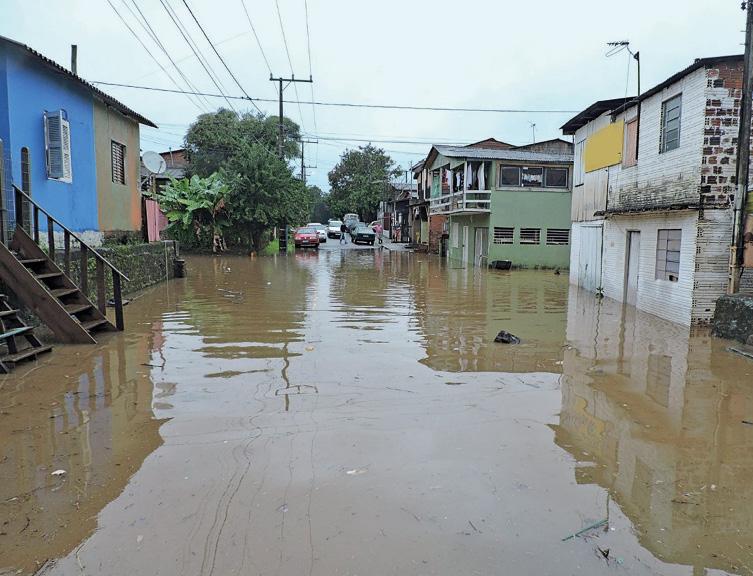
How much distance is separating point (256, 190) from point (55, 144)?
18.7 meters

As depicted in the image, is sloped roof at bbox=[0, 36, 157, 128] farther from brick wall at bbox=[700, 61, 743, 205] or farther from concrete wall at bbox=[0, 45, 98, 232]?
brick wall at bbox=[700, 61, 743, 205]

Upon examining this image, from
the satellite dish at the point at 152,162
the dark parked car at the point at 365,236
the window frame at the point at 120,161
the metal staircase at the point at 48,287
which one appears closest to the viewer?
the metal staircase at the point at 48,287

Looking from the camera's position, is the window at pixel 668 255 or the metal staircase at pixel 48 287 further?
the window at pixel 668 255

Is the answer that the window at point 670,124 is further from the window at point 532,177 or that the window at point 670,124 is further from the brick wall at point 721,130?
the window at point 532,177

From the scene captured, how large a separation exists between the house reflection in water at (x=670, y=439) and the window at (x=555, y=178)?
60.1 ft

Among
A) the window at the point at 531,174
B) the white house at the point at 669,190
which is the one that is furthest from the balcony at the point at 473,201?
the white house at the point at 669,190

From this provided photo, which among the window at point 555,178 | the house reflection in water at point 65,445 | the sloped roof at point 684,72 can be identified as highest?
the sloped roof at point 684,72

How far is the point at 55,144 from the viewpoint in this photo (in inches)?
472

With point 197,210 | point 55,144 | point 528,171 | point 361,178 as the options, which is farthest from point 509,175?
point 361,178

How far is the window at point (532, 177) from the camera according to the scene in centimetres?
2756

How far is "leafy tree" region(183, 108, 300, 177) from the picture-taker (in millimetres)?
42188

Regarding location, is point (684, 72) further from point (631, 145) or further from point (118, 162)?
point (118, 162)

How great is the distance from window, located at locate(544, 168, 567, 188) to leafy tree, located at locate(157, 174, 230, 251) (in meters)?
16.0

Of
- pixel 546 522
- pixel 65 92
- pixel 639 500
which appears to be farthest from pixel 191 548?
pixel 65 92
